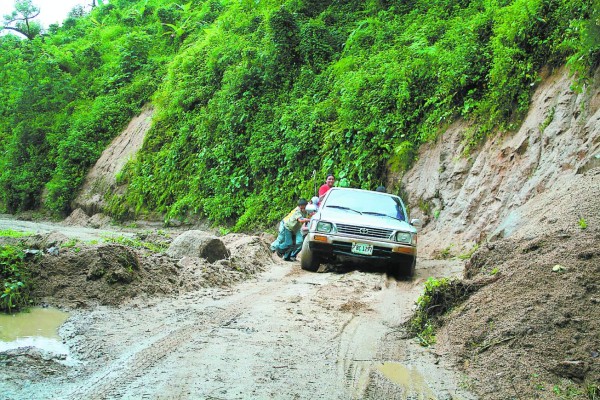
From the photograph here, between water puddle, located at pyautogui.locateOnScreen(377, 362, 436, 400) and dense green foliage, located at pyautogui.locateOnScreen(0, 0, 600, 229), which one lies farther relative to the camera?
A: dense green foliage, located at pyautogui.locateOnScreen(0, 0, 600, 229)

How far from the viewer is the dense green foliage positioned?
1428 centimetres

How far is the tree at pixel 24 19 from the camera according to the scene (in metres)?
43.7

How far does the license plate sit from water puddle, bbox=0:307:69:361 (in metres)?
5.13

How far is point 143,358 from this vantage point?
4980 mm

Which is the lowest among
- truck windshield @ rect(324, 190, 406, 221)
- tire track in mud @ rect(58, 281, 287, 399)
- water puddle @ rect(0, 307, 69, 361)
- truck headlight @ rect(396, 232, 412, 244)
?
water puddle @ rect(0, 307, 69, 361)

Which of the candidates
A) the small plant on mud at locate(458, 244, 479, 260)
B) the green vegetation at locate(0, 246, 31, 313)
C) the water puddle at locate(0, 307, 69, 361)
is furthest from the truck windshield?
the water puddle at locate(0, 307, 69, 361)

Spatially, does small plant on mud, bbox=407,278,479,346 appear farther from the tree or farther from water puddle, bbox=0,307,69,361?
the tree

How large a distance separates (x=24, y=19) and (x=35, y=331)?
44479mm

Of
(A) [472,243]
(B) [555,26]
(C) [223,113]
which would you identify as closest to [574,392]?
(A) [472,243]

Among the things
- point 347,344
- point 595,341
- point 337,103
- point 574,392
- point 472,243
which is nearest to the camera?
point 574,392

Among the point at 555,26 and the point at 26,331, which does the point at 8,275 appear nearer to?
the point at 26,331

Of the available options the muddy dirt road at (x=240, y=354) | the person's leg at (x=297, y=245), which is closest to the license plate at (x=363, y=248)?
the muddy dirt road at (x=240, y=354)

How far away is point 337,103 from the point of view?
19.0 m

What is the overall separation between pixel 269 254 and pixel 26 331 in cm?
722
